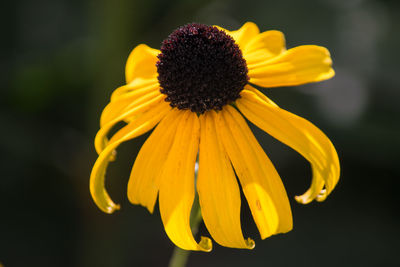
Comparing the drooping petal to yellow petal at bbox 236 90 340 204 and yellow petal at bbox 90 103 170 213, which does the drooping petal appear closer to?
yellow petal at bbox 90 103 170 213

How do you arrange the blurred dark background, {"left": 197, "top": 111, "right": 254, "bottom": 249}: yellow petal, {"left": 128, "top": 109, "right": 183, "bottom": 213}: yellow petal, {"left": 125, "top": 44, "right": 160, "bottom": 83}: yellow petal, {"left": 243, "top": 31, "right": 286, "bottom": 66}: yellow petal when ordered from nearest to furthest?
{"left": 197, "top": 111, "right": 254, "bottom": 249}: yellow petal
{"left": 128, "top": 109, "right": 183, "bottom": 213}: yellow petal
{"left": 243, "top": 31, "right": 286, "bottom": 66}: yellow petal
{"left": 125, "top": 44, "right": 160, "bottom": 83}: yellow petal
the blurred dark background

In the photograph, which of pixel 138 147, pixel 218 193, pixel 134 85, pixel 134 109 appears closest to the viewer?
pixel 218 193

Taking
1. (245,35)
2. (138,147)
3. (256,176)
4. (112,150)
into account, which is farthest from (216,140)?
(138,147)

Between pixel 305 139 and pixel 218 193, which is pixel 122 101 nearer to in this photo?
pixel 218 193

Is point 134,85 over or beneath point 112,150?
over

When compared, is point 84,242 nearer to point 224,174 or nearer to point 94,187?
point 94,187

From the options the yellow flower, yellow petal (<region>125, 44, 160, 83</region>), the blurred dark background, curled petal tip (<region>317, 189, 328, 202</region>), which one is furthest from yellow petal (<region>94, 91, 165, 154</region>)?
the blurred dark background
